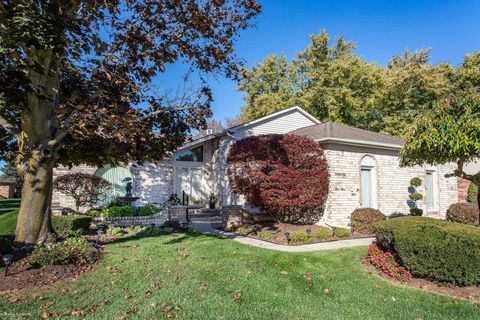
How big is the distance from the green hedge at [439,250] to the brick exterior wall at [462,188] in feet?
48.2

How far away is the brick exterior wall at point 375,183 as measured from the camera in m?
12.4

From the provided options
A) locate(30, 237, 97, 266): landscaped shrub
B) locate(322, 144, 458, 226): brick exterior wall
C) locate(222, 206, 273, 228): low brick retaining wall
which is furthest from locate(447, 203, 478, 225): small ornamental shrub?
locate(30, 237, 97, 266): landscaped shrub

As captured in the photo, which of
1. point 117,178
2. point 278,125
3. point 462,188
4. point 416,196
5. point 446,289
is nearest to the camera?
point 446,289

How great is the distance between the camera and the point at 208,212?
53.4ft

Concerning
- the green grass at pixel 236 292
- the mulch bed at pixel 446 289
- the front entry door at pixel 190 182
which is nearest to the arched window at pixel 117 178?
the front entry door at pixel 190 182

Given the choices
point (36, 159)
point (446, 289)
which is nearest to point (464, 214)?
point (446, 289)

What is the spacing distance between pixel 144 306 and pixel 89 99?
574cm

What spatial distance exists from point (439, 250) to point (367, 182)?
8326 mm

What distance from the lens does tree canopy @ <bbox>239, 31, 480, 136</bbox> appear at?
2434cm

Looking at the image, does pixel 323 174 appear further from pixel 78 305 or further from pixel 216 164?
pixel 78 305

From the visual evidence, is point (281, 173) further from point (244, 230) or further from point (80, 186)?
point (80, 186)

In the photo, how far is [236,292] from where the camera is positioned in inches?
203

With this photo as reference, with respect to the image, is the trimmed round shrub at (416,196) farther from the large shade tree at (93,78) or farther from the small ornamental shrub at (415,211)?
the large shade tree at (93,78)

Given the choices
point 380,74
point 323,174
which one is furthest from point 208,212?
point 380,74
